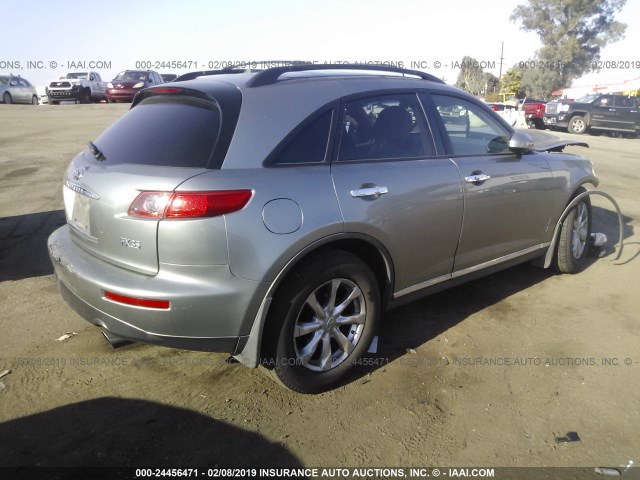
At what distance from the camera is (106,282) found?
2723 millimetres

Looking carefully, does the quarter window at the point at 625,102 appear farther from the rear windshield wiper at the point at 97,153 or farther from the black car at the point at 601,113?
the rear windshield wiper at the point at 97,153

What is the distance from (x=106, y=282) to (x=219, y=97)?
1172mm

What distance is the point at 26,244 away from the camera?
5508mm

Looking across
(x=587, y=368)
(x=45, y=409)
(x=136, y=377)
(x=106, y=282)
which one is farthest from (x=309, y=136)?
(x=587, y=368)

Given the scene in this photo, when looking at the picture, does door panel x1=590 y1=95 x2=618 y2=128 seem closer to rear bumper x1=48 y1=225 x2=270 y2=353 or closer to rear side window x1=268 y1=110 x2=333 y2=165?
rear side window x1=268 y1=110 x2=333 y2=165

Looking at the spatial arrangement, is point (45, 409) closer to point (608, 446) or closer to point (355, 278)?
point (355, 278)

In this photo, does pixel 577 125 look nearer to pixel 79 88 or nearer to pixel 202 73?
pixel 202 73

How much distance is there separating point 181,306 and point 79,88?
2871cm

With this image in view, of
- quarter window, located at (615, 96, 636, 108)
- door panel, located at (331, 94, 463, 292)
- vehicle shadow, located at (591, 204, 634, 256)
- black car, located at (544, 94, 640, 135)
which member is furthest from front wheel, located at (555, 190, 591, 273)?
quarter window, located at (615, 96, 636, 108)

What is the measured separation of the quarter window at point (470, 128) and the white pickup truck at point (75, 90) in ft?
91.4

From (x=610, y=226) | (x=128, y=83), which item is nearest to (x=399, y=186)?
(x=610, y=226)

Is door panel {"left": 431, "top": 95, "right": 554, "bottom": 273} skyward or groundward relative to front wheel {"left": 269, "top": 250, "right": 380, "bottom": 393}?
skyward

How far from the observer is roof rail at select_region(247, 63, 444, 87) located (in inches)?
121

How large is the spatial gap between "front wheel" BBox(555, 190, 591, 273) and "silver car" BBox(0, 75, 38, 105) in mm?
30056
